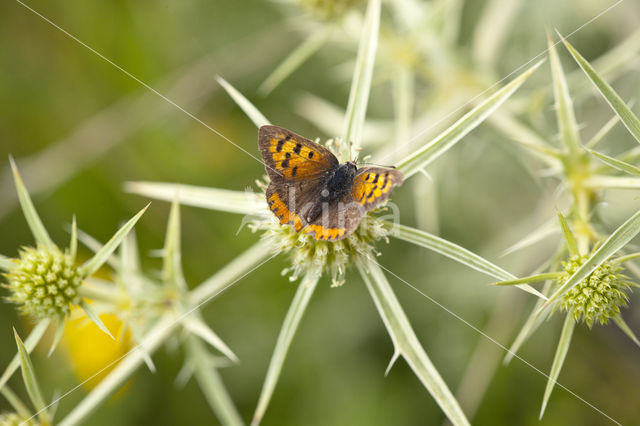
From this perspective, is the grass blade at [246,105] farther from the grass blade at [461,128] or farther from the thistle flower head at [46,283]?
the thistle flower head at [46,283]

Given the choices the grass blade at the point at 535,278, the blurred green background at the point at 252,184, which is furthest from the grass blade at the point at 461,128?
the blurred green background at the point at 252,184

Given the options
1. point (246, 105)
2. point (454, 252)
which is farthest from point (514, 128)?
point (246, 105)

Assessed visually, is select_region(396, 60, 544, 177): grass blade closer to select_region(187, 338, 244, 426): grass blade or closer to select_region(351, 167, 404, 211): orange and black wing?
select_region(351, 167, 404, 211): orange and black wing

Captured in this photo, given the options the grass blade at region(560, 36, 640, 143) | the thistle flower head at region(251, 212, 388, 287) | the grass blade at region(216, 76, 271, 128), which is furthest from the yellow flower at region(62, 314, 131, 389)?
the grass blade at region(560, 36, 640, 143)

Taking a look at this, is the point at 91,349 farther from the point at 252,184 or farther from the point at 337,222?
the point at 337,222

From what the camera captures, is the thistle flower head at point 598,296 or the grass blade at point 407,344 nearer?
the thistle flower head at point 598,296

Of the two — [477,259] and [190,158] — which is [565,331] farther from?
[190,158]
